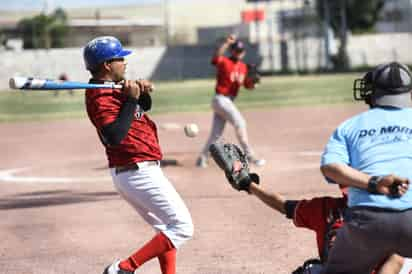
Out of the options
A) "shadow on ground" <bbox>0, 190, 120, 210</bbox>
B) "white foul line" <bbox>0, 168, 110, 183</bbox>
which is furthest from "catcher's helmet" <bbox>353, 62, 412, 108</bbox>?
"white foul line" <bbox>0, 168, 110, 183</bbox>

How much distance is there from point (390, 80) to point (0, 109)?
1180 inches

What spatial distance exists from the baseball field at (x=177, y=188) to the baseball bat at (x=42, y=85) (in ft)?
6.16

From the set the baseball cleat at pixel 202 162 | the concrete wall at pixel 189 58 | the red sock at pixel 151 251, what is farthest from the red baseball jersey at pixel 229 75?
the concrete wall at pixel 189 58

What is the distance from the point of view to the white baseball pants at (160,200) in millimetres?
6473

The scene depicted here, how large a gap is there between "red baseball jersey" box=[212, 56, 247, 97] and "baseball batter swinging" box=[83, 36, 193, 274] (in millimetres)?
7630

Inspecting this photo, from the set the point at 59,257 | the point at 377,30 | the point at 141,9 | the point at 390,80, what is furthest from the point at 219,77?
the point at 141,9

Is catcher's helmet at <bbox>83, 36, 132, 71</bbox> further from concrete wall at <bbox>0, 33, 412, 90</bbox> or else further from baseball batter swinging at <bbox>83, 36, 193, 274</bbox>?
concrete wall at <bbox>0, 33, 412, 90</bbox>

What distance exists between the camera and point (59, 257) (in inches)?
322

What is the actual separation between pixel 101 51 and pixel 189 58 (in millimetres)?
51054

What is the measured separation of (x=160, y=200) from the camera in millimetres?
6469

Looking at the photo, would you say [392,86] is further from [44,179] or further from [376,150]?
[44,179]

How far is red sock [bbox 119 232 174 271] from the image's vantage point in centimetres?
648

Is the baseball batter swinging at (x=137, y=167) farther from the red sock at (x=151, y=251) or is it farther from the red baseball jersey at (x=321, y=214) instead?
the red baseball jersey at (x=321, y=214)

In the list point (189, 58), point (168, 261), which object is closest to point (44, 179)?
point (168, 261)
